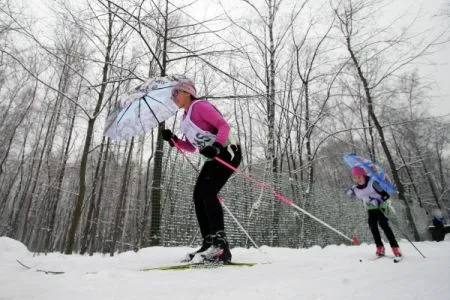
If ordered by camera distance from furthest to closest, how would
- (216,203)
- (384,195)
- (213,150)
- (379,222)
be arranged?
(379,222)
(384,195)
(216,203)
(213,150)

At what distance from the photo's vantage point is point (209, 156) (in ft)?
9.38

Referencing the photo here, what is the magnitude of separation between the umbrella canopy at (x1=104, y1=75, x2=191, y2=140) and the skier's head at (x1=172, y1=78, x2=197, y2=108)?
4.9 inches

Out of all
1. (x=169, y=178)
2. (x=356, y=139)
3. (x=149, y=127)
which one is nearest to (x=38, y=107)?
(x=169, y=178)

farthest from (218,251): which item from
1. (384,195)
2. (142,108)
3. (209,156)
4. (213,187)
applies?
(384,195)

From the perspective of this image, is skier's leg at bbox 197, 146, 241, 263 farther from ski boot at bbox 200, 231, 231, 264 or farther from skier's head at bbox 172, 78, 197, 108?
skier's head at bbox 172, 78, 197, 108

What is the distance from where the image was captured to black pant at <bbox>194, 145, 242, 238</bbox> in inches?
119

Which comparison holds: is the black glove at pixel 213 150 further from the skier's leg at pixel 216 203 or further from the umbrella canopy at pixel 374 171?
the umbrella canopy at pixel 374 171

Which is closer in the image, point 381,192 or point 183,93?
point 183,93

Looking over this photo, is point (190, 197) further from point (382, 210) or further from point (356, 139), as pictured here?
point (356, 139)

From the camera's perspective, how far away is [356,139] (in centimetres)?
2533

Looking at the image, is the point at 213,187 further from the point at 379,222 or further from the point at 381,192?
the point at 379,222

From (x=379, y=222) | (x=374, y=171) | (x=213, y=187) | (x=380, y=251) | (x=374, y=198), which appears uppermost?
(x=374, y=171)

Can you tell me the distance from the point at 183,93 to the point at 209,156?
0.87 metres

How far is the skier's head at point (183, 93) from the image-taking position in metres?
3.30
